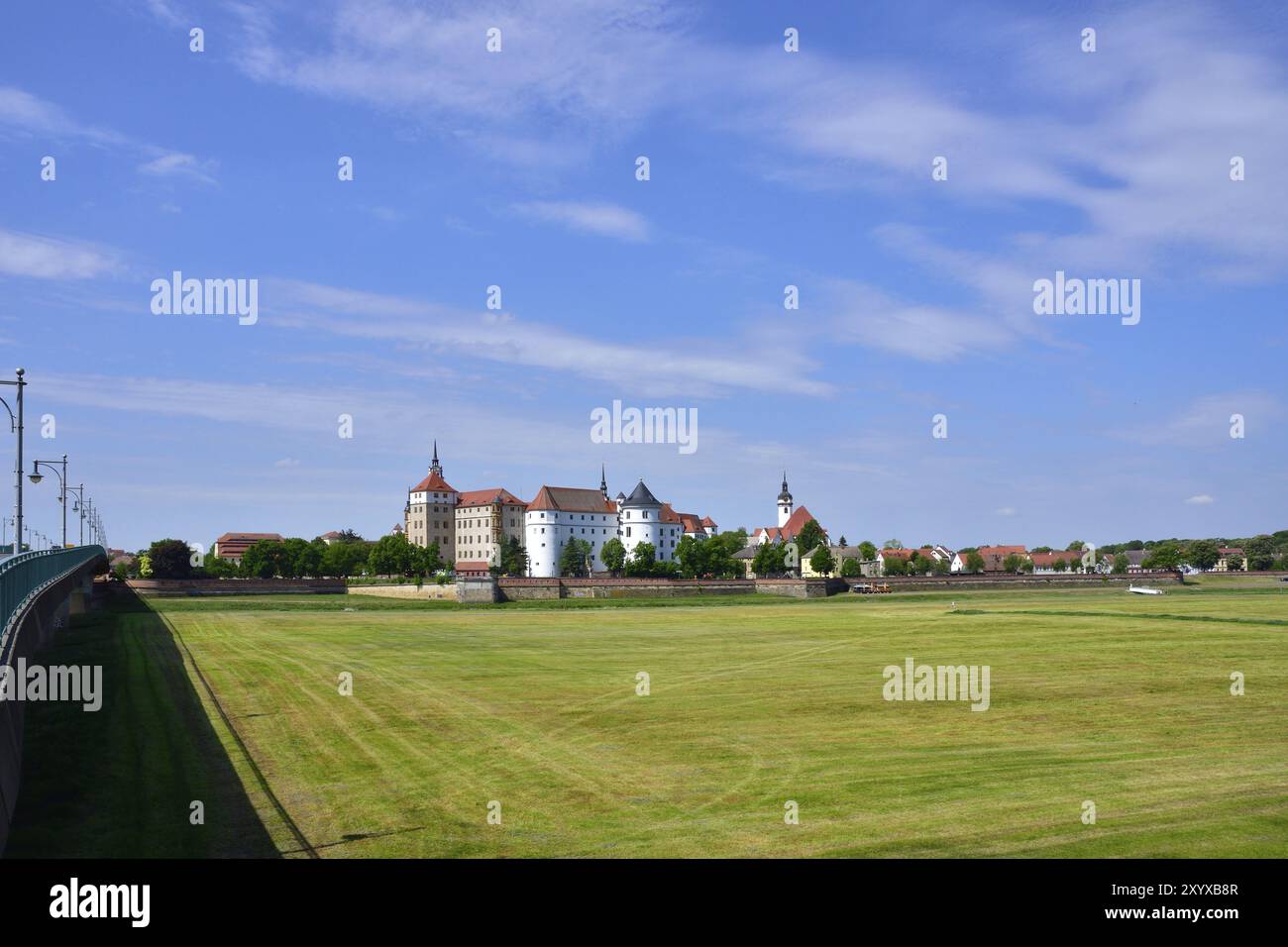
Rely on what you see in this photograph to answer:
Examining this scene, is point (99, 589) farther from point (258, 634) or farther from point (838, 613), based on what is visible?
point (838, 613)

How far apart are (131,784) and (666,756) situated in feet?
38.5

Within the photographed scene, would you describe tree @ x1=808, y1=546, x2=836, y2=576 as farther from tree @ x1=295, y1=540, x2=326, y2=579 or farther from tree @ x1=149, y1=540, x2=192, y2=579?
tree @ x1=149, y1=540, x2=192, y2=579

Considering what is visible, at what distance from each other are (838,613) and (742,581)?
62.7m

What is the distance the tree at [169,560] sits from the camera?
142 meters

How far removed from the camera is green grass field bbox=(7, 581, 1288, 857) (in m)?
17.2

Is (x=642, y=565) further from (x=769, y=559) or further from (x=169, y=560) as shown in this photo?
(x=169, y=560)

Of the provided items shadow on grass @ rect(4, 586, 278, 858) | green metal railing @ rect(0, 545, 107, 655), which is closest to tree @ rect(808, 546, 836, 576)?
green metal railing @ rect(0, 545, 107, 655)

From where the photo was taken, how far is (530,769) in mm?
22609

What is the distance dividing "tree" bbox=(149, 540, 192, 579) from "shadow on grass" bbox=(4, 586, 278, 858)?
384 feet

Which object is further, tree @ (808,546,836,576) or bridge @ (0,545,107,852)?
tree @ (808,546,836,576)

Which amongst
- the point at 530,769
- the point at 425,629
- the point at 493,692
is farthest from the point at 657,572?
the point at 530,769

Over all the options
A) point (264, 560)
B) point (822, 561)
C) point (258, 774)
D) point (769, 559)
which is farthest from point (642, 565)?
point (258, 774)

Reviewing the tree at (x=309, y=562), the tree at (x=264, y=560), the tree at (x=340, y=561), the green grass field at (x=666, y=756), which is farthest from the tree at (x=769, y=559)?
the green grass field at (x=666, y=756)
